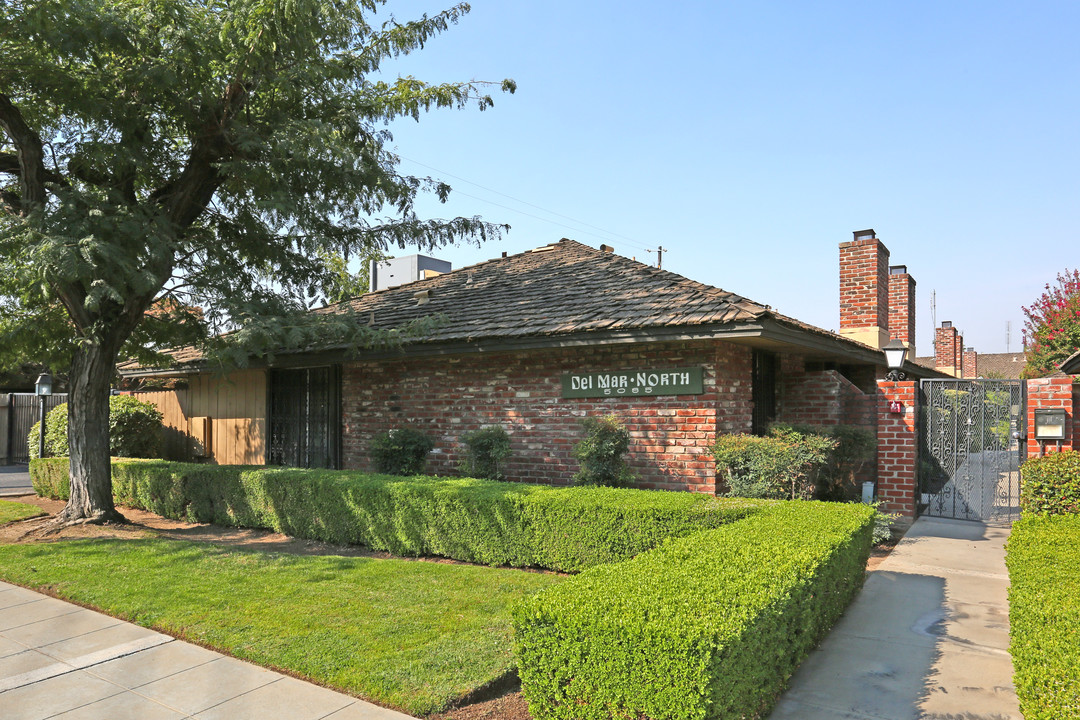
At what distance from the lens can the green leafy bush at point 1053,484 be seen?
23.2 ft

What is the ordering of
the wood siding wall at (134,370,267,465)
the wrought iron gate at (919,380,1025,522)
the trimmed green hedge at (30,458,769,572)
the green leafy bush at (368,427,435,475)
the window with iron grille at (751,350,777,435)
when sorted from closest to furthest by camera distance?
1. the trimmed green hedge at (30,458,769,572)
2. the wrought iron gate at (919,380,1025,522)
3. the window with iron grille at (751,350,777,435)
4. the green leafy bush at (368,427,435,475)
5. the wood siding wall at (134,370,267,465)

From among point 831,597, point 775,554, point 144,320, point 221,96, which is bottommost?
point 831,597

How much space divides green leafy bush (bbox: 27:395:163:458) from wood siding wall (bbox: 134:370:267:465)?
32cm

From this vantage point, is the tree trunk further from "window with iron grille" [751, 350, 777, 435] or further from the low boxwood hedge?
the low boxwood hedge

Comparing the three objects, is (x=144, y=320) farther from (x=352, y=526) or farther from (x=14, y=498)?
A: (x=14, y=498)

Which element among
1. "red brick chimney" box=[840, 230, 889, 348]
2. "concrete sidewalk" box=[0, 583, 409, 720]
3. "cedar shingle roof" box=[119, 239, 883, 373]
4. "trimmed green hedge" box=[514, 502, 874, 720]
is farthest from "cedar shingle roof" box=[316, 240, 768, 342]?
"concrete sidewalk" box=[0, 583, 409, 720]

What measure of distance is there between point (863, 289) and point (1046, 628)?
11.0m

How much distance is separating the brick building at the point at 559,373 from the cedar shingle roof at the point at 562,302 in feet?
0.13

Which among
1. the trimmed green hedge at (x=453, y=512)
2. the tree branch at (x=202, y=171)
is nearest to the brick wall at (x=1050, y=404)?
the trimmed green hedge at (x=453, y=512)

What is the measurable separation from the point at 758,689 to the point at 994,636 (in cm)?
281

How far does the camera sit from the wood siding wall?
13.4 metres

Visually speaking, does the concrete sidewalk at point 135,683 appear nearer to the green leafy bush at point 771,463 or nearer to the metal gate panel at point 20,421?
the green leafy bush at point 771,463

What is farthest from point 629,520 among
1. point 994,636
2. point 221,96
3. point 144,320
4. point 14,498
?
point 14,498

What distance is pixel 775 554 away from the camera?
4.50 m
